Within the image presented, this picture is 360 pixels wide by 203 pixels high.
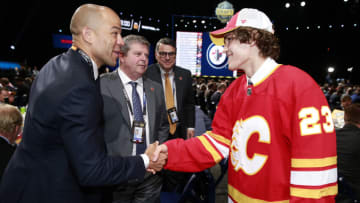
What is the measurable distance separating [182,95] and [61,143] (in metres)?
2.45

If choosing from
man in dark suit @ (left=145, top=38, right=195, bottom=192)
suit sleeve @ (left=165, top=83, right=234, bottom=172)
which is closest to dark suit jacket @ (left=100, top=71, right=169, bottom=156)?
suit sleeve @ (left=165, top=83, right=234, bottom=172)

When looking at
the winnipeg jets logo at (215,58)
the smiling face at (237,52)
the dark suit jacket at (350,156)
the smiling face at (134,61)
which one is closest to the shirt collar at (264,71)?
the smiling face at (237,52)

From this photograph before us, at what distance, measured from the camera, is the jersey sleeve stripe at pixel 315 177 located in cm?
124

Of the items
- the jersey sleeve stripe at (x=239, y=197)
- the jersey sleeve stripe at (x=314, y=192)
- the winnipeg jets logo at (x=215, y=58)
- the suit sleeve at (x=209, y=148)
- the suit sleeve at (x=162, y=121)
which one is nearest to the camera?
the jersey sleeve stripe at (x=314, y=192)

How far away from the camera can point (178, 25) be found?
666 inches

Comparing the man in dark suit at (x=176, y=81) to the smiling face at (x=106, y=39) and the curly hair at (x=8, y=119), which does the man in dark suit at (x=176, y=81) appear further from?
the smiling face at (x=106, y=39)

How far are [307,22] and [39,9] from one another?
58.2ft

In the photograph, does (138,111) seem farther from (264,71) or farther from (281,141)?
(281,141)

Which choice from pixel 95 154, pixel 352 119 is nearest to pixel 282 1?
pixel 352 119

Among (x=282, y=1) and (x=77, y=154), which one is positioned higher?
(x=282, y=1)

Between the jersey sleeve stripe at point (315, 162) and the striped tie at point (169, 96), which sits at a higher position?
the striped tie at point (169, 96)

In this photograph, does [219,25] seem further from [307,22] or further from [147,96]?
[147,96]

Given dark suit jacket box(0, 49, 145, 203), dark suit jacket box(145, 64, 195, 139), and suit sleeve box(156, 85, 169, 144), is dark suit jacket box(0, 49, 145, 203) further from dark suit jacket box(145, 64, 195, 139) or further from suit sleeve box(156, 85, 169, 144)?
dark suit jacket box(145, 64, 195, 139)

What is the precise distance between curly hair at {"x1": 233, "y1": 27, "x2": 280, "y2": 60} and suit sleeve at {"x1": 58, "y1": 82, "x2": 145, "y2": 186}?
0.98 m
